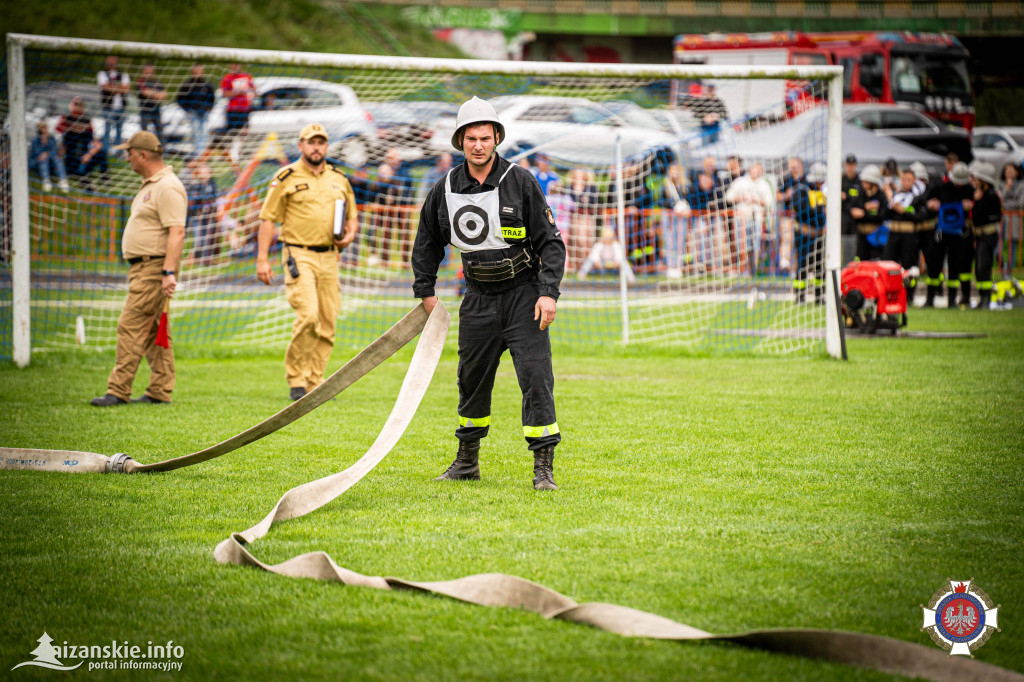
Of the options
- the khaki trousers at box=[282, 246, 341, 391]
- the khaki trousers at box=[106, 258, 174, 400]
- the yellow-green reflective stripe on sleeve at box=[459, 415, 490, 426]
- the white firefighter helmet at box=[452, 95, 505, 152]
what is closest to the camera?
the white firefighter helmet at box=[452, 95, 505, 152]

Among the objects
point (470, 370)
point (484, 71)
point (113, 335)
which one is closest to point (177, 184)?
point (484, 71)

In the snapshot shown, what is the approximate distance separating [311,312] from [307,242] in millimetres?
618

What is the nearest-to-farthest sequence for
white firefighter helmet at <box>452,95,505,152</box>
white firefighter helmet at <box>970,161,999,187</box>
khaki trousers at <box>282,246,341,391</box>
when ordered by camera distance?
white firefighter helmet at <box>452,95,505,152</box>
khaki trousers at <box>282,246,341,391</box>
white firefighter helmet at <box>970,161,999,187</box>

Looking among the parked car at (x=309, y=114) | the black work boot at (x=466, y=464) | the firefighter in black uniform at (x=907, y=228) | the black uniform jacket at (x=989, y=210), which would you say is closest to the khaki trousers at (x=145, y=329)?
the black work boot at (x=466, y=464)

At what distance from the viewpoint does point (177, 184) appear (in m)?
9.01

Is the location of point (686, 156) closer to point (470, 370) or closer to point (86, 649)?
point (470, 370)

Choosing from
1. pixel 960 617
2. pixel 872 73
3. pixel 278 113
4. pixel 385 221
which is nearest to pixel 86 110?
pixel 278 113

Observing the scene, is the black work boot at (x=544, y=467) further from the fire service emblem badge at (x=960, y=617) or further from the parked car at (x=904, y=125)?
the parked car at (x=904, y=125)

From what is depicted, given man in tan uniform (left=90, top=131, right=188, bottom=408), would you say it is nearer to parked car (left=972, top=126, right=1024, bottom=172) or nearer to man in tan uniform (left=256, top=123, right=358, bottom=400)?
man in tan uniform (left=256, top=123, right=358, bottom=400)

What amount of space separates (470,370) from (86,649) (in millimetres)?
2846

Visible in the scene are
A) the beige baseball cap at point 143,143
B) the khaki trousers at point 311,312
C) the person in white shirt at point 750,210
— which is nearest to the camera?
the beige baseball cap at point 143,143

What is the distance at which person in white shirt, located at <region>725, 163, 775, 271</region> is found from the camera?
15.7 meters

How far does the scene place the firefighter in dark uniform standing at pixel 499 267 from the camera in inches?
229

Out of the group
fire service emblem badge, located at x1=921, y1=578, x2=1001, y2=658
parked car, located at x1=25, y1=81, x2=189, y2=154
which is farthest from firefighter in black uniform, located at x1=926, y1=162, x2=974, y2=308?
fire service emblem badge, located at x1=921, y1=578, x2=1001, y2=658
